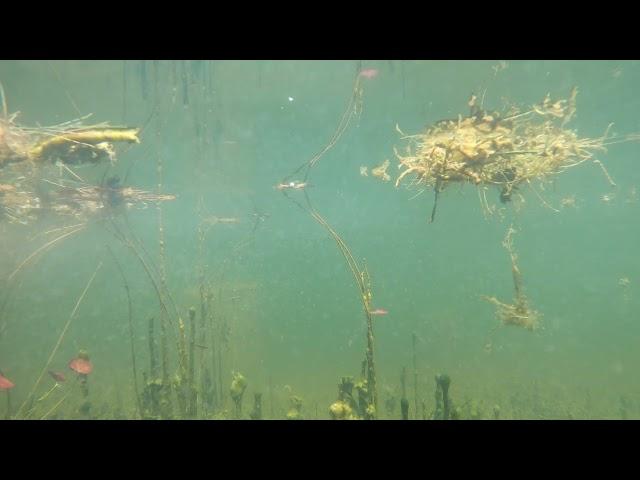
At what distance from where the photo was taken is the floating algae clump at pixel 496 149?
662cm

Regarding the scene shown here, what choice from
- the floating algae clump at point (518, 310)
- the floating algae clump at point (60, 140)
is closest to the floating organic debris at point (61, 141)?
the floating algae clump at point (60, 140)

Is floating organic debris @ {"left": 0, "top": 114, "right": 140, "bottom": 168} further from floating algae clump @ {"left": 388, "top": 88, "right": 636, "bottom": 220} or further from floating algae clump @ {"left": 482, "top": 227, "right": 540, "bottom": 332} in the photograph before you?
floating algae clump @ {"left": 482, "top": 227, "right": 540, "bottom": 332}

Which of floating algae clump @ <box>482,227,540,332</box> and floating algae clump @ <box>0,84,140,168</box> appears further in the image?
floating algae clump @ <box>0,84,140,168</box>

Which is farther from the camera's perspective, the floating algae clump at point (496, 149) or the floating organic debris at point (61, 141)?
the floating organic debris at point (61, 141)

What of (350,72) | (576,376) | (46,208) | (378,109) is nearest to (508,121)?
(350,72)

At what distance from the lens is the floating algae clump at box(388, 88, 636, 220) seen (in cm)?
662

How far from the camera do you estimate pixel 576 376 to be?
2466 cm

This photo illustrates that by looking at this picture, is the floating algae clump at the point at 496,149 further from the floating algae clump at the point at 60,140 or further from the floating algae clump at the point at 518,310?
the floating algae clump at the point at 60,140

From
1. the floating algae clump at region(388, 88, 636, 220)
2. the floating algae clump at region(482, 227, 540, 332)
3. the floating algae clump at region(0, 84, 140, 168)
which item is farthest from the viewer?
the floating algae clump at region(0, 84, 140, 168)

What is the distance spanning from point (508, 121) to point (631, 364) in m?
37.6

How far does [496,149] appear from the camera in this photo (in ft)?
22.1

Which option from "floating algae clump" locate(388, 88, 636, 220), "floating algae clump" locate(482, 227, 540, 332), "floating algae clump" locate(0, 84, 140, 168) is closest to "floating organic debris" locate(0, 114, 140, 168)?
"floating algae clump" locate(0, 84, 140, 168)
